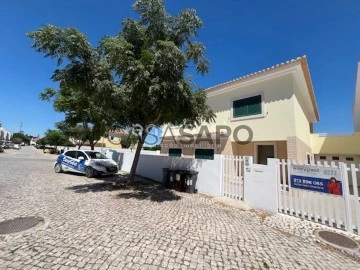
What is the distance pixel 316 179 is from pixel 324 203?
0.86m

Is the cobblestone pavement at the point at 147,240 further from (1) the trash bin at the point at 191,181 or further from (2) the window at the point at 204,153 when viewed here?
(2) the window at the point at 204,153

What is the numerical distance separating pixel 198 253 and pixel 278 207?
4329mm

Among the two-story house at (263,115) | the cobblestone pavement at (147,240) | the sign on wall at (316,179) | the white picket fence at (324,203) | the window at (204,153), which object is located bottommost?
the cobblestone pavement at (147,240)

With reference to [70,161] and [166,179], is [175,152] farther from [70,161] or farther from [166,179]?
[70,161]

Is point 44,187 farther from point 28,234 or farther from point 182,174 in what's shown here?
point 182,174

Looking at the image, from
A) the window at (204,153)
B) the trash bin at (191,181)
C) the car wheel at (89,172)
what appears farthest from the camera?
the window at (204,153)

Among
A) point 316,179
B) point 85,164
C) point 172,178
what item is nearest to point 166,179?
point 172,178

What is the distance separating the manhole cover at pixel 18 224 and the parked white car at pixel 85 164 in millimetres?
7779

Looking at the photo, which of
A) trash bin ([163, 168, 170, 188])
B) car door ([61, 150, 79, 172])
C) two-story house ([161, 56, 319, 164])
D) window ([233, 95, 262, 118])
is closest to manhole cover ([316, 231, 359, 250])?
two-story house ([161, 56, 319, 164])

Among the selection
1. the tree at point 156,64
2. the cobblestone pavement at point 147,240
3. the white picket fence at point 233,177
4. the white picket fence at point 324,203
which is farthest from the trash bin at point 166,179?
the white picket fence at point 324,203

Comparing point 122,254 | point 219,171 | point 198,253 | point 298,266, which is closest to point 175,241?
point 198,253

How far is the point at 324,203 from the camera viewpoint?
6.27 m

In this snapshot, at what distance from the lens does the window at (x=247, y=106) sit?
1267 centimetres

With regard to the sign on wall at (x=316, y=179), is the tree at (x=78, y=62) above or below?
above
